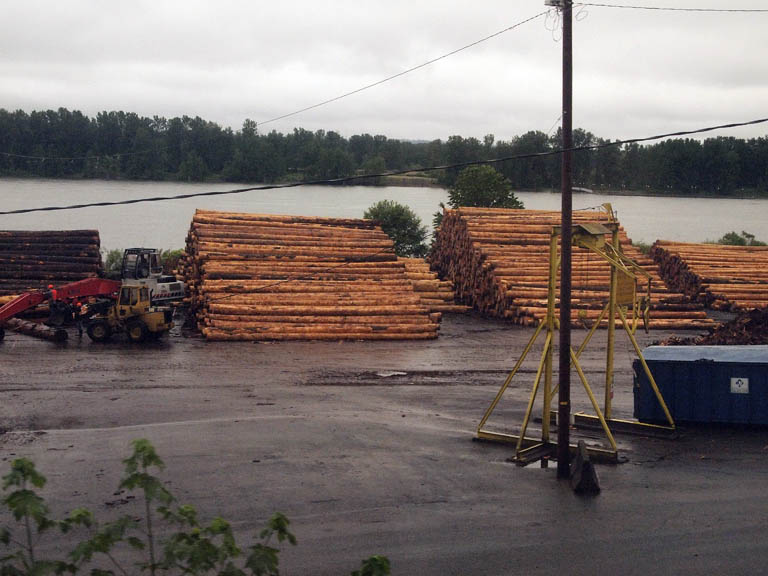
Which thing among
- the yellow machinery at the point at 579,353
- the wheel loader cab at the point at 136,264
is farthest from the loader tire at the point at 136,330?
the yellow machinery at the point at 579,353

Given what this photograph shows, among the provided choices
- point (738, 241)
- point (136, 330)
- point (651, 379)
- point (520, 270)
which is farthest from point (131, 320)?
point (738, 241)

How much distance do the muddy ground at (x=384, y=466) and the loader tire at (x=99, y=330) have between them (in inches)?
106

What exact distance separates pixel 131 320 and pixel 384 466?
45.0 feet

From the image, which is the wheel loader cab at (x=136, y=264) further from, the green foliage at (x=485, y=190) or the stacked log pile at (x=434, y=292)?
the green foliage at (x=485, y=190)

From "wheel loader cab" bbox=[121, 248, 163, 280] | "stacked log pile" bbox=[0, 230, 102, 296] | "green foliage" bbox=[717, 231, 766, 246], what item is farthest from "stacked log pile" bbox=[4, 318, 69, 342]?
"green foliage" bbox=[717, 231, 766, 246]

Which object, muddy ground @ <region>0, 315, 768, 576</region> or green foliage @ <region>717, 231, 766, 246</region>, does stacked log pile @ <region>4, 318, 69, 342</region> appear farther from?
green foliage @ <region>717, 231, 766, 246</region>

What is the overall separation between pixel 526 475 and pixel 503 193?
35.4 m

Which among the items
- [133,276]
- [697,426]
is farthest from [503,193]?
[697,426]

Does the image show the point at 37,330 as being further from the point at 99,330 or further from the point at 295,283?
the point at 295,283

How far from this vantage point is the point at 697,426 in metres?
15.1

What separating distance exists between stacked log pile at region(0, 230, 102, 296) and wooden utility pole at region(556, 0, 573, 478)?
22.2 m

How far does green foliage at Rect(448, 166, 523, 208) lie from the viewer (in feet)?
153

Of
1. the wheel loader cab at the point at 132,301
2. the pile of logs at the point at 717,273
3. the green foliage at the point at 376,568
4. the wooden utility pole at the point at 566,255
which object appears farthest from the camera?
the pile of logs at the point at 717,273

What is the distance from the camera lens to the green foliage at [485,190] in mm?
46572
